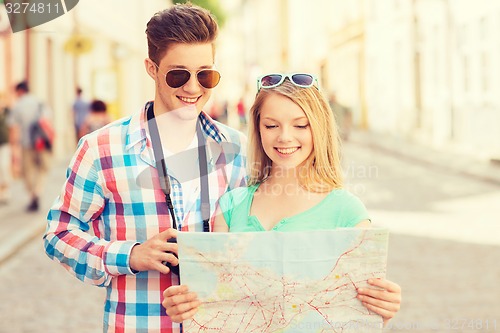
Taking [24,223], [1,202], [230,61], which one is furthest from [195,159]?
[230,61]

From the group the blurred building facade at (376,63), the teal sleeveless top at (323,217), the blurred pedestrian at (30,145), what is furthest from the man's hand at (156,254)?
the blurred pedestrian at (30,145)

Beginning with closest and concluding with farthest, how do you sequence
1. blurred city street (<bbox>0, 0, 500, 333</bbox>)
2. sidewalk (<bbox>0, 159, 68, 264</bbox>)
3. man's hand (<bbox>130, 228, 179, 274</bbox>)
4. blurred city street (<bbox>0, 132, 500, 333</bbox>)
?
1. man's hand (<bbox>130, 228, 179, 274</bbox>)
2. blurred city street (<bbox>0, 132, 500, 333</bbox>)
3. blurred city street (<bbox>0, 0, 500, 333</bbox>)
4. sidewalk (<bbox>0, 159, 68, 264</bbox>)

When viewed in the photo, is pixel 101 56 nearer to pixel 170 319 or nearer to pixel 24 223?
pixel 24 223

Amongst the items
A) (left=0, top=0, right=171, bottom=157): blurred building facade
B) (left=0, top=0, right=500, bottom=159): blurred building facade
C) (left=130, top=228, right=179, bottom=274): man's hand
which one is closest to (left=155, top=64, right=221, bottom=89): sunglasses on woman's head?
(left=130, top=228, right=179, bottom=274): man's hand

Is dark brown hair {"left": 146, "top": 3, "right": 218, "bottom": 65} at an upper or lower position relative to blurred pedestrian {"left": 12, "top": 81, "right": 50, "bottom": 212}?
upper

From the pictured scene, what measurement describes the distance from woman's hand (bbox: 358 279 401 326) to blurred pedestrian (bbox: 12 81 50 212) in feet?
35.7

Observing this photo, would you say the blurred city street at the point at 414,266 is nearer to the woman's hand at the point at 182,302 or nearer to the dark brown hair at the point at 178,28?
the dark brown hair at the point at 178,28

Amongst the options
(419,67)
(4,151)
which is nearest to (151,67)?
(4,151)

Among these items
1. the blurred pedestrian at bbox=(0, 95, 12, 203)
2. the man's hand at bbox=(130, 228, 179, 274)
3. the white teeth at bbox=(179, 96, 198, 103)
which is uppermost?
the white teeth at bbox=(179, 96, 198, 103)

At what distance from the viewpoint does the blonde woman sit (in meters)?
2.57

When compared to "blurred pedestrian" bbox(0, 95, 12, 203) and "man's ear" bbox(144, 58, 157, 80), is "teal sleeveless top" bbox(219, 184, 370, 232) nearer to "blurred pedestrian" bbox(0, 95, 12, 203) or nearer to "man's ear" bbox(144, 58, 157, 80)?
"man's ear" bbox(144, 58, 157, 80)

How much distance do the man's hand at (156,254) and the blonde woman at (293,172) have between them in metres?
0.23

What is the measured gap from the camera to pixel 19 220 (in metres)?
12.2

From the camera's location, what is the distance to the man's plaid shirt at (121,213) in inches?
106
